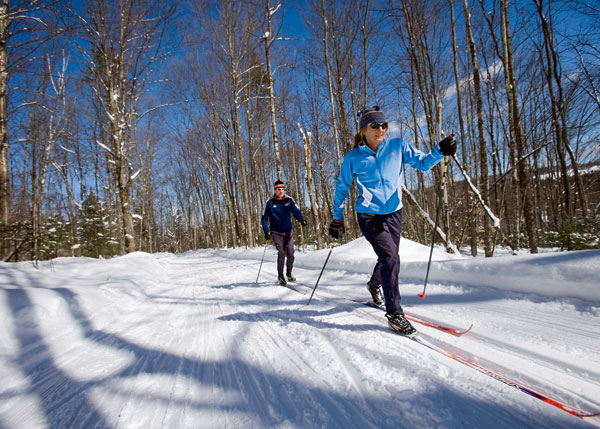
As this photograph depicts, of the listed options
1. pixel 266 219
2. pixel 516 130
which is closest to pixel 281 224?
pixel 266 219

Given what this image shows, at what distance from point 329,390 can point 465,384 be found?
2.54 feet

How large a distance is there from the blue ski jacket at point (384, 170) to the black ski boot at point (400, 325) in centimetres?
95

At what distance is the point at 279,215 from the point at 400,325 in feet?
11.3

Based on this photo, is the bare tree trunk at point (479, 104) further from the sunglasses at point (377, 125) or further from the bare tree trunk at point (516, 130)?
the sunglasses at point (377, 125)

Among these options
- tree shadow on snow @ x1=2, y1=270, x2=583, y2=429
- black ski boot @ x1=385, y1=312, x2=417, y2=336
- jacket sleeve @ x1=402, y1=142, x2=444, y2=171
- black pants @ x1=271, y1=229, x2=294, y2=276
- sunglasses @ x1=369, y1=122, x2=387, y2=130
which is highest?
sunglasses @ x1=369, y1=122, x2=387, y2=130

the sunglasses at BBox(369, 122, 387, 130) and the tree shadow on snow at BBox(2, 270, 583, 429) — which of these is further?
the sunglasses at BBox(369, 122, 387, 130)

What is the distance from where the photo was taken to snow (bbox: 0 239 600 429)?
1.34 m

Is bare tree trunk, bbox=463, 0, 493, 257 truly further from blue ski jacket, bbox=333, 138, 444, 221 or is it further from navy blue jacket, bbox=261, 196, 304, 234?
blue ski jacket, bbox=333, 138, 444, 221

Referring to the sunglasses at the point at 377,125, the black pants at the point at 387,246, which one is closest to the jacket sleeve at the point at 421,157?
the sunglasses at the point at 377,125

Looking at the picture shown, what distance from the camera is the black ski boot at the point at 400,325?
2.18 meters

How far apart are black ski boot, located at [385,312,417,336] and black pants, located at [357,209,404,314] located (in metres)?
0.05

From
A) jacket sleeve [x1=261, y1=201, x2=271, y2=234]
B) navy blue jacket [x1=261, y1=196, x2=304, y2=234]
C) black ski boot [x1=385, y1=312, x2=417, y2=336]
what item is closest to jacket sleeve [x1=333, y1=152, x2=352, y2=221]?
black ski boot [x1=385, y1=312, x2=417, y2=336]

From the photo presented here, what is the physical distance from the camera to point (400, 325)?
86.7 inches

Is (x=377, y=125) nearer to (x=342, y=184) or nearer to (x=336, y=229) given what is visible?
(x=342, y=184)
